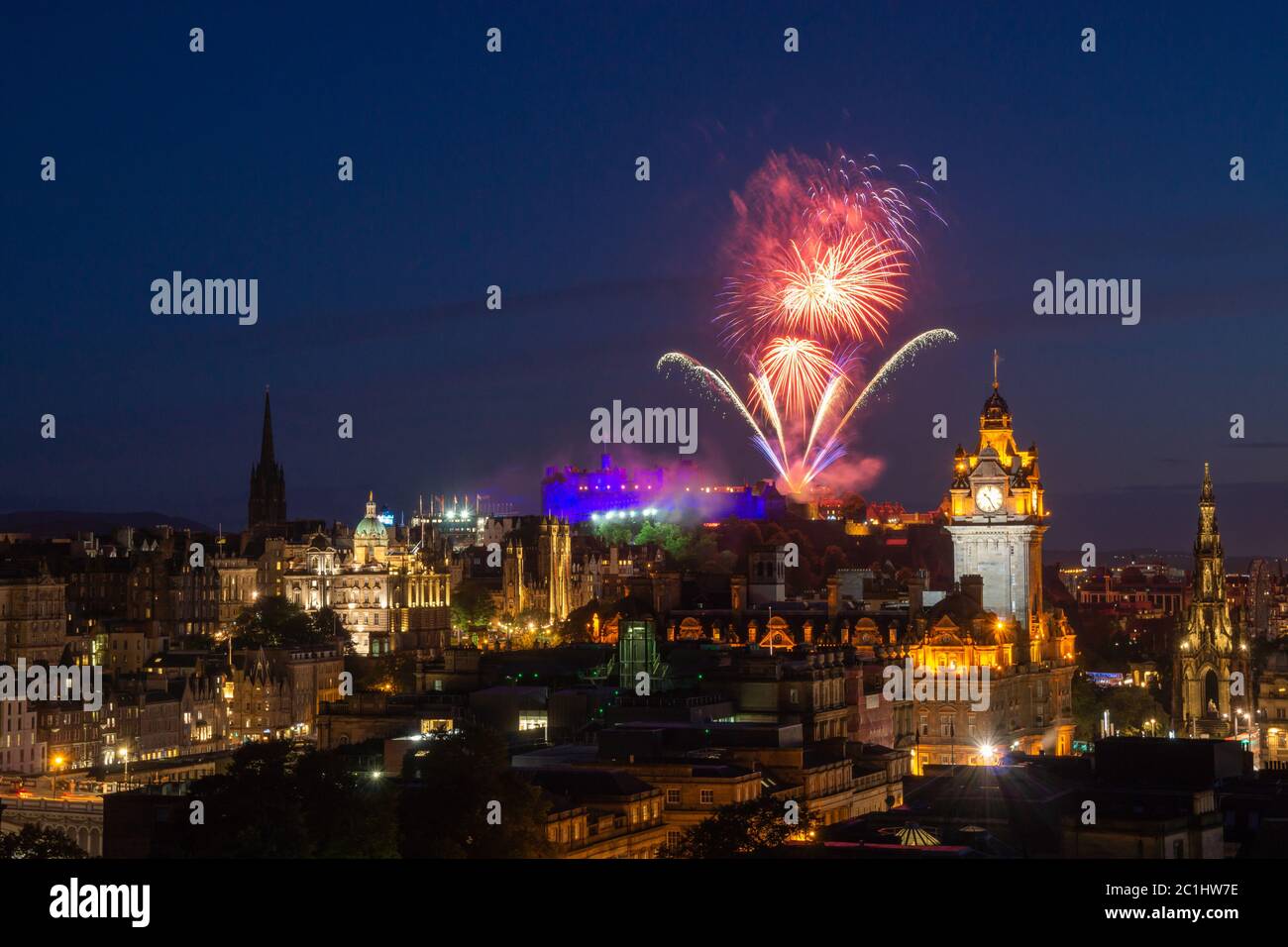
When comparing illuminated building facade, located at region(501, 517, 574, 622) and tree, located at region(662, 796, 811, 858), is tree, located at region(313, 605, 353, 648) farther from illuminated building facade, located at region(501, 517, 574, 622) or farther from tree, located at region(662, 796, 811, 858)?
tree, located at region(662, 796, 811, 858)

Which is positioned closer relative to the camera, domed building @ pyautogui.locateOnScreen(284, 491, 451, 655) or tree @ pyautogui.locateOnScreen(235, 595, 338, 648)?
tree @ pyautogui.locateOnScreen(235, 595, 338, 648)

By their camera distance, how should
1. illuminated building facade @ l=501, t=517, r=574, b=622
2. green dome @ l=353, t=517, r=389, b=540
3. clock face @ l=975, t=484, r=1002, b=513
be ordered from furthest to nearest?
illuminated building facade @ l=501, t=517, r=574, b=622, green dome @ l=353, t=517, r=389, b=540, clock face @ l=975, t=484, r=1002, b=513

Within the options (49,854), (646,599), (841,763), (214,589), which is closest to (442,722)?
(841,763)

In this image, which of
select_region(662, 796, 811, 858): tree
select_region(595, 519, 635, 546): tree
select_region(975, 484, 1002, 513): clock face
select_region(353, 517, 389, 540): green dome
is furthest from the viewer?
select_region(595, 519, 635, 546): tree

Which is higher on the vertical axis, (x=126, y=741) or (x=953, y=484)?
(x=953, y=484)

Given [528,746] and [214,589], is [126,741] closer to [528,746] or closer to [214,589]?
[528,746]

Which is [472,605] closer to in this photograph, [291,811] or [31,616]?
[31,616]

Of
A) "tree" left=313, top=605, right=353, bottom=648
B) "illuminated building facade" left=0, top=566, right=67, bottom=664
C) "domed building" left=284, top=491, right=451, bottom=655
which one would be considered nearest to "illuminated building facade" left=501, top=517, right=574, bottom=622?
"domed building" left=284, top=491, right=451, bottom=655
